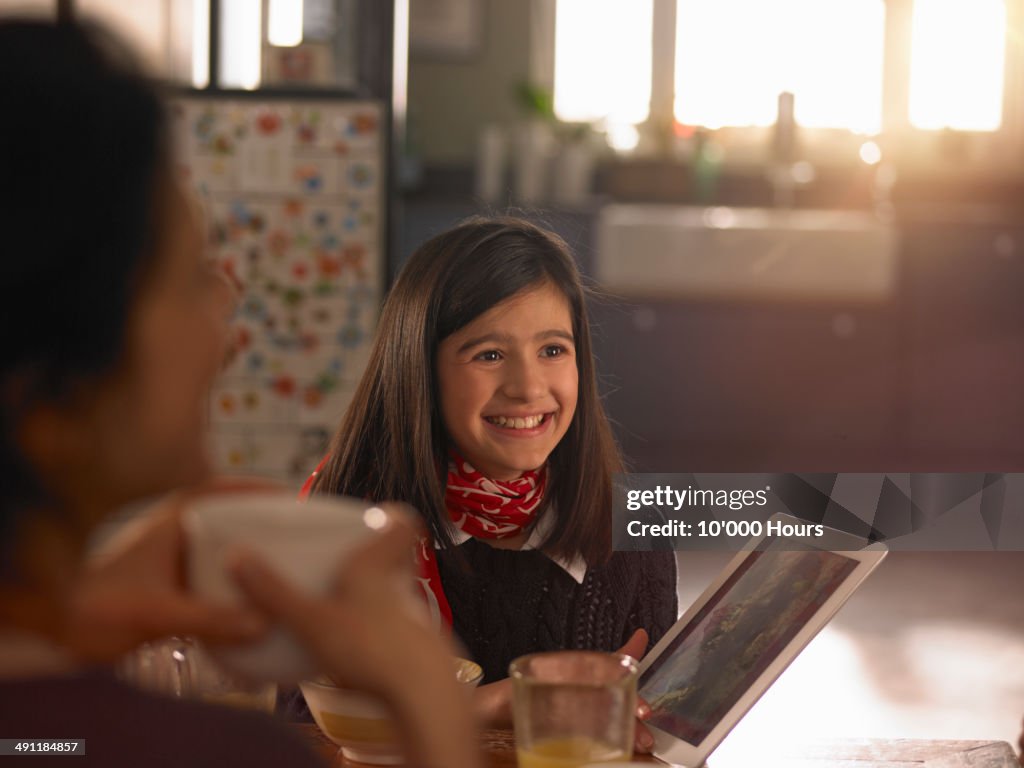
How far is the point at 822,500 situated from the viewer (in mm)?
1587

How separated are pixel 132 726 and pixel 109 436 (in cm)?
7

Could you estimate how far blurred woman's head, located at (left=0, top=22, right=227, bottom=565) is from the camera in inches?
9.7

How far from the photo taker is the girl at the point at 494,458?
0.96m

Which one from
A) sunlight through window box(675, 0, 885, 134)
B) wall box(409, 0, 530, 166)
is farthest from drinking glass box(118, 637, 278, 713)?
A: sunlight through window box(675, 0, 885, 134)

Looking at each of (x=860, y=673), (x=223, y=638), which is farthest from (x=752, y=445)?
(x=223, y=638)

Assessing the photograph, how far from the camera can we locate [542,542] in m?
0.99

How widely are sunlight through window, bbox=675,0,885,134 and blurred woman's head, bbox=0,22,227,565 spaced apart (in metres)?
3.51

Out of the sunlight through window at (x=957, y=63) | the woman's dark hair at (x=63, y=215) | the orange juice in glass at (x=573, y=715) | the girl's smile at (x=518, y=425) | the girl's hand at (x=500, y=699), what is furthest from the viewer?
the sunlight through window at (x=957, y=63)

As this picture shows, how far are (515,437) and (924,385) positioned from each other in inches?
94.9

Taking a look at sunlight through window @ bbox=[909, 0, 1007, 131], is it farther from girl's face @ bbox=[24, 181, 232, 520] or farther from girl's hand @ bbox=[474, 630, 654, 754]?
girl's face @ bbox=[24, 181, 232, 520]

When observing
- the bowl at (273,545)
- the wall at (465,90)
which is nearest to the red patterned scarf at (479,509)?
the bowl at (273,545)

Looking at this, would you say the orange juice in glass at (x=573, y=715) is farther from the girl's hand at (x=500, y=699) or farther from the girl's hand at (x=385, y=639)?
the girl's hand at (x=385, y=639)

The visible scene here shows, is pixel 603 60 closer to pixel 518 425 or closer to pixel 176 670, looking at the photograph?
pixel 518 425

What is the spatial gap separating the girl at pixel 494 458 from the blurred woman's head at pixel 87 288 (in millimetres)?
686
